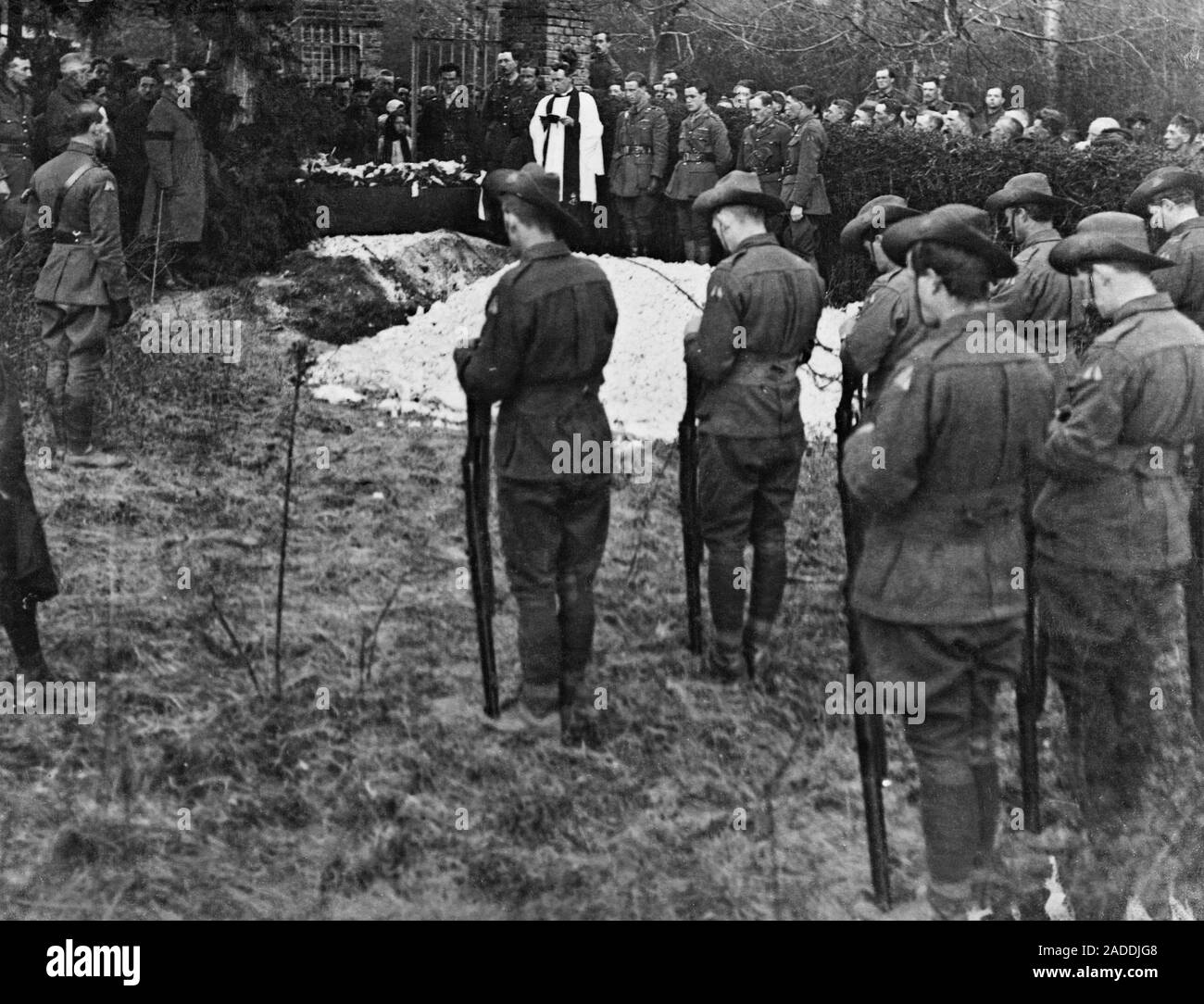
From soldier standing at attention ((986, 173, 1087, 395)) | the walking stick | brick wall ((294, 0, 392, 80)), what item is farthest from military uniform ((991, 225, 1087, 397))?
the walking stick

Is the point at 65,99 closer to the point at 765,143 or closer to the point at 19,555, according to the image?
the point at 19,555

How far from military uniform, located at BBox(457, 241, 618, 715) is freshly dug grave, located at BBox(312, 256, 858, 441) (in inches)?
7.1

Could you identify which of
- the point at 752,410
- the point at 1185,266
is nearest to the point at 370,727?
the point at 752,410

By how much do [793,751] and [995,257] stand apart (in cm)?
174

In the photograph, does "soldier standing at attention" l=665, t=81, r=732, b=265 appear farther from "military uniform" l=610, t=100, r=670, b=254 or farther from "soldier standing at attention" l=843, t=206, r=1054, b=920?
"soldier standing at attention" l=843, t=206, r=1054, b=920

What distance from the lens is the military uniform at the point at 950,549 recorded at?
4293mm

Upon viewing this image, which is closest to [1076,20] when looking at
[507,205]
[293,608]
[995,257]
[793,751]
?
[995,257]

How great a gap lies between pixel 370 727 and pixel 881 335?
2.14 meters

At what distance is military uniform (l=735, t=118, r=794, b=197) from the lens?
6.07 metres

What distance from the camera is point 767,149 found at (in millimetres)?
6125

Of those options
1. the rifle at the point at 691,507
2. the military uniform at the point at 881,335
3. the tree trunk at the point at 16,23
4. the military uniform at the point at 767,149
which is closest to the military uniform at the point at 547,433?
the rifle at the point at 691,507

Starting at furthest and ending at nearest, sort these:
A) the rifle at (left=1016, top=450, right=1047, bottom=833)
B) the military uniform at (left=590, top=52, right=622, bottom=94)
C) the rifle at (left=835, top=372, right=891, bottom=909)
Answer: the military uniform at (left=590, top=52, right=622, bottom=94), the rifle at (left=1016, top=450, right=1047, bottom=833), the rifle at (left=835, top=372, right=891, bottom=909)
